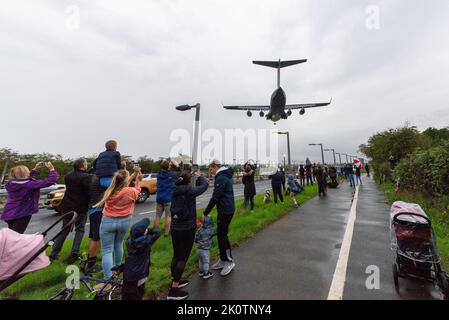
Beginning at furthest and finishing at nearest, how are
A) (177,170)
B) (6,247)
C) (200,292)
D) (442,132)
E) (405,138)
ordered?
1. (442,132)
2. (405,138)
3. (177,170)
4. (200,292)
5. (6,247)

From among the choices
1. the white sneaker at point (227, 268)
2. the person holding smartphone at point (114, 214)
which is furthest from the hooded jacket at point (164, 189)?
the white sneaker at point (227, 268)

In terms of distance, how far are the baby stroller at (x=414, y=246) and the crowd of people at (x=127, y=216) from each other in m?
2.71

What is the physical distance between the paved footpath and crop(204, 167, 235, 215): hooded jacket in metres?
1.11

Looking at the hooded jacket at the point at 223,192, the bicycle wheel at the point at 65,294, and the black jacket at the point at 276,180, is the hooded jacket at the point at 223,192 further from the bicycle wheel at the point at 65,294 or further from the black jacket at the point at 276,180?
the black jacket at the point at 276,180

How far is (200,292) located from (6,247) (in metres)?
2.37

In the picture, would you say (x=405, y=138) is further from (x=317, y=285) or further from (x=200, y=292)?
(x=200, y=292)

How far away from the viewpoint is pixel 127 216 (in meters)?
3.33

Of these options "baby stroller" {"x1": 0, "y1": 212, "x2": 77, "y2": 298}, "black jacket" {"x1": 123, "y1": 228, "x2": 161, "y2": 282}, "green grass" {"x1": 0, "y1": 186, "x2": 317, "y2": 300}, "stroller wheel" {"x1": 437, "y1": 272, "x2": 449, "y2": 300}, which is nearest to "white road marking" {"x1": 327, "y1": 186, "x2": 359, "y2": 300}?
"stroller wheel" {"x1": 437, "y1": 272, "x2": 449, "y2": 300}

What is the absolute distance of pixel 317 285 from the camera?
3.20 m

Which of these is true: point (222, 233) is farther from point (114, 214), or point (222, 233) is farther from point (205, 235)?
point (114, 214)

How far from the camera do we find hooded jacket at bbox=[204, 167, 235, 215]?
3.73 meters

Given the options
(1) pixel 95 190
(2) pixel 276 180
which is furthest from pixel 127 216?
(2) pixel 276 180

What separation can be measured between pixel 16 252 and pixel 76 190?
224 cm
